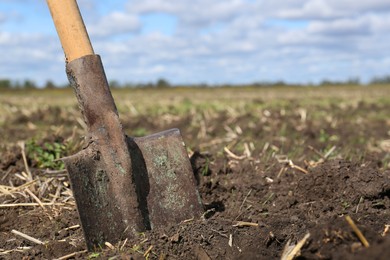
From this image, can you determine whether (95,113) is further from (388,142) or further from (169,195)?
(388,142)

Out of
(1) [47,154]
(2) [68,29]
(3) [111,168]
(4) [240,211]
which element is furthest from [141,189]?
(1) [47,154]

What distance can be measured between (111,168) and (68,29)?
0.97m

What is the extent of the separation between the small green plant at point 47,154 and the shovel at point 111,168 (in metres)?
1.16

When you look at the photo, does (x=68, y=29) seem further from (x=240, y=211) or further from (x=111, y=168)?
(x=240, y=211)

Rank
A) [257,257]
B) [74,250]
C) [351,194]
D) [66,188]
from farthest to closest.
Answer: [66,188]
[351,194]
[74,250]
[257,257]

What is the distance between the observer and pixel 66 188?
4.15 metres

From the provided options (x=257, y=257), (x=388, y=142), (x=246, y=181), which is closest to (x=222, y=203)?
(x=246, y=181)

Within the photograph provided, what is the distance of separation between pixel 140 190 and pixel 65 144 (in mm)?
1528

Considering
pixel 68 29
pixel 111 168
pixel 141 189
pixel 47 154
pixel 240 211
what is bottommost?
pixel 240 211

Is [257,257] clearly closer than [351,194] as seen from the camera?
Yes

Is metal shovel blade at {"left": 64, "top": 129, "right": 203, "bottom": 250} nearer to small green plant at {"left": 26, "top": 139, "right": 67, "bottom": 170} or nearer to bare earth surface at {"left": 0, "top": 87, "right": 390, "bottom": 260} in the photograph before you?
bare earth surface at {"left": 0, "top": 87, "right": 390, "bottom": 260}

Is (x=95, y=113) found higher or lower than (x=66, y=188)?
higher

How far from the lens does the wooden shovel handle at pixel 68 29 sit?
3.75m

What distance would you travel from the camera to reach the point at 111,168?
3500 millimetres
